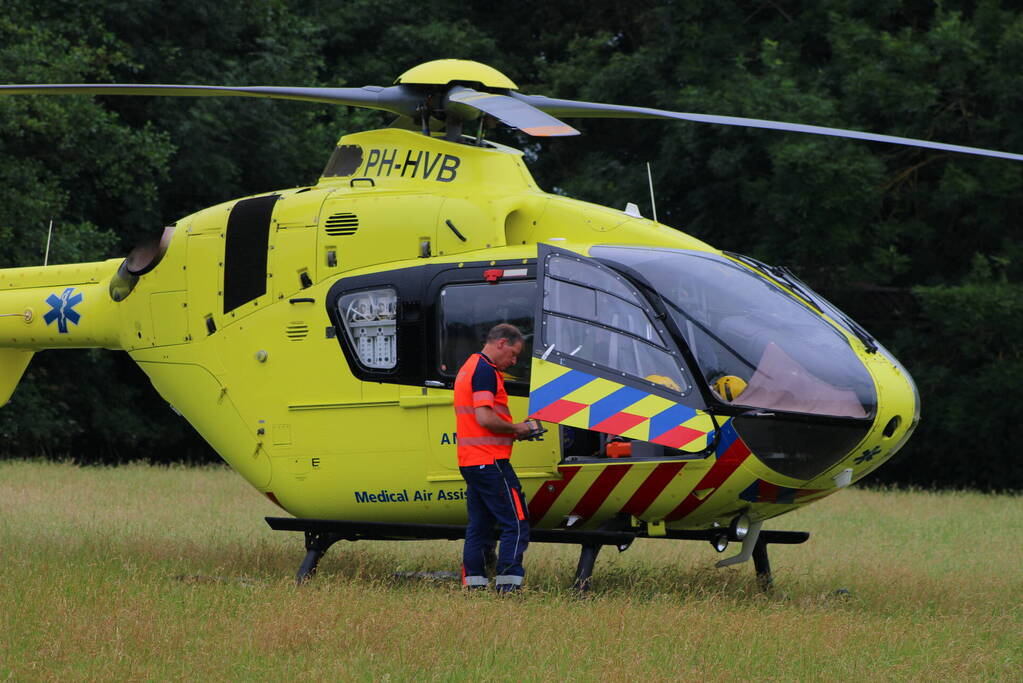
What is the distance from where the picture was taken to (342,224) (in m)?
9.34

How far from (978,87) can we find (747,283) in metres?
17.4

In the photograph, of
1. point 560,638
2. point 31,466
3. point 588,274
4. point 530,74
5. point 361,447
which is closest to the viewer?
point 560,638

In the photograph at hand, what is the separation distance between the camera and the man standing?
8.19 meters

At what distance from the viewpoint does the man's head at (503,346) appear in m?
8.23

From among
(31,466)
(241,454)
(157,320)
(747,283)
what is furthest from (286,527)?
(31,466)

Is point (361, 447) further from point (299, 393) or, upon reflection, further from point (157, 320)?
point (157, 320)

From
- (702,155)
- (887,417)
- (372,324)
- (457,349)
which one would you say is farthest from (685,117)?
(702,155)

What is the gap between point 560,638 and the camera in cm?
708

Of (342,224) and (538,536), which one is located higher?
(342,224)

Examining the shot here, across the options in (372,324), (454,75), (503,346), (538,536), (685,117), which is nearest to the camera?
(503,346)

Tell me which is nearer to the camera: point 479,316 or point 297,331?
Result: point 479,316

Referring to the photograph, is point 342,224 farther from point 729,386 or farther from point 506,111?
point 729,386

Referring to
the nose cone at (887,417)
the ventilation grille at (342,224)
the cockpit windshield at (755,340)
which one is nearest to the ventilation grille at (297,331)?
the ventilation grille at (342,224)

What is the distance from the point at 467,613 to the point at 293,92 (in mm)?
3822
